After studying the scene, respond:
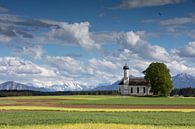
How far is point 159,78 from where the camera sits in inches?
7249

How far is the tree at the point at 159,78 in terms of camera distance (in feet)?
602

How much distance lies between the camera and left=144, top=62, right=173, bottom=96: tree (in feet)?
602

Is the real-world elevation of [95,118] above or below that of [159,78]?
below

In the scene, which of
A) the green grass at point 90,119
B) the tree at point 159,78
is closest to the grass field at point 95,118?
the green grass at point 90,119

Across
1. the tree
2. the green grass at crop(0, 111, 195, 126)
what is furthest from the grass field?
the tree

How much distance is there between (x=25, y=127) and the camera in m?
37.8

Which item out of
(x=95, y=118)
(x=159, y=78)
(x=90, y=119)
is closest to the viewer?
(x=90, y=119)

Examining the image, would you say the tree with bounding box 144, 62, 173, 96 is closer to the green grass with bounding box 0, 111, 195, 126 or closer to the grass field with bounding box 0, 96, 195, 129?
the grass field with bounding box 0, 96, 195, 129

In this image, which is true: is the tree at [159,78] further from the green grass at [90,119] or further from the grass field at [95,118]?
the green grass at [90,119]

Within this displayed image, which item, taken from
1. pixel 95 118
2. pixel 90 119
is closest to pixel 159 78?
pixel 95 118

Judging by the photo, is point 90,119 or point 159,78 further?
point 159,78

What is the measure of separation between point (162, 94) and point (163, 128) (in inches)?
5895

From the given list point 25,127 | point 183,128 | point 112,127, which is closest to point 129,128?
point 112,127

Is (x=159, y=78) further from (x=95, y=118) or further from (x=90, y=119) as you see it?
(x=90, y=119)
